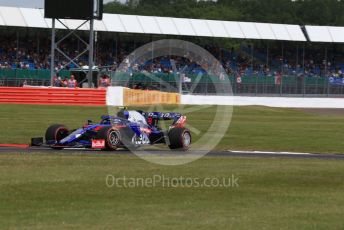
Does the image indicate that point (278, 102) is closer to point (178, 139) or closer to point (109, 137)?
point (178, 139)

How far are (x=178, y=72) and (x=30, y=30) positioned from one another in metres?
12.2

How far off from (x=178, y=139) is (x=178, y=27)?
1827 inches

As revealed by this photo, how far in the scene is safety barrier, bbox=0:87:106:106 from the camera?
159 feet

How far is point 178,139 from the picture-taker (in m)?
23.6

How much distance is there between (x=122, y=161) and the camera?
18766 millimetres

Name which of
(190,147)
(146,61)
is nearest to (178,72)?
(146,61)

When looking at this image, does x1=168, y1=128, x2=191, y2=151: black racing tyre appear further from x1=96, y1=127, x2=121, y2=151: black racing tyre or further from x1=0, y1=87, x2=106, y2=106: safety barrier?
x1=0, y1=87, x2=106, y2=106: safety barrier

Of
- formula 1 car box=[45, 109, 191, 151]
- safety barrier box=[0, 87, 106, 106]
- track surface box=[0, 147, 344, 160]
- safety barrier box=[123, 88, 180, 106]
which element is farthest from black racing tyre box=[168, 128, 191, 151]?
safety barrier box=[0, 87, 106, 106]

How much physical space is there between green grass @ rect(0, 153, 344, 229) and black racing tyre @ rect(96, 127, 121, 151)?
3.82 meters

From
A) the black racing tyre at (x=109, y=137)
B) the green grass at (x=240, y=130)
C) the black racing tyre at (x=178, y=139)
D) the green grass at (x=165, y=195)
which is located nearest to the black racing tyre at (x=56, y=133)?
the black racing tyre at (x=109, y=137)

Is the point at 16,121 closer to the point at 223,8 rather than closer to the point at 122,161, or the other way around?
the point at 122,161

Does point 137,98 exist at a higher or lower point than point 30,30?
lower

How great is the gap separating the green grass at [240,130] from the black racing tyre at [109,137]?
402 centimetres

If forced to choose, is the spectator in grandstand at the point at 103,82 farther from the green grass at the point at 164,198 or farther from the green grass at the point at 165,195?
the green grass at the point at 164,198
